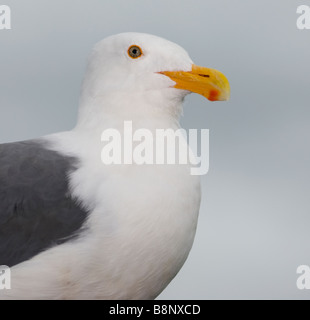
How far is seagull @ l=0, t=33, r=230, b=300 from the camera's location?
7156mm

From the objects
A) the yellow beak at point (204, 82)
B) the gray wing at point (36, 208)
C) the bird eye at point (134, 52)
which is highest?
the bird eye at point (134, 52)

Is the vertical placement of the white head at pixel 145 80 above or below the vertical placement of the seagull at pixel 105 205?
above

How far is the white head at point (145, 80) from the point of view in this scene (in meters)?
7.85

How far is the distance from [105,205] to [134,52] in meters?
2.02

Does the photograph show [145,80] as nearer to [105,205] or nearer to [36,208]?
[105,205]

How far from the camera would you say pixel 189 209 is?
7477mm

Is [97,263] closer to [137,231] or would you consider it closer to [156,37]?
[137,231]

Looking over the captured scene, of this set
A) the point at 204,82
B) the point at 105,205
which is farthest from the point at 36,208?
the point at 204,82

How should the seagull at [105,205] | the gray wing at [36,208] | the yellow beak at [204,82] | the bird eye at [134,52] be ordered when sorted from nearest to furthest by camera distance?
1. the seagull at [105,205]
2. the gray wing at [36,208]
3. the yellow beak at [204,82]
4. the bird eye at [134,52]

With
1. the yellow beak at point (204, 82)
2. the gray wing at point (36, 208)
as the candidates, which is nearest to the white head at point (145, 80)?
the yellow beak at point (204, 82)

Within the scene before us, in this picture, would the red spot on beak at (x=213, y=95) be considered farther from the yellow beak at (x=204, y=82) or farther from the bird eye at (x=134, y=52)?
the bird eye at (x=134, y=52)

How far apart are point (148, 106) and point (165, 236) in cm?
160

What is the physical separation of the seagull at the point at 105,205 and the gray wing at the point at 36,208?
0.01 meters
